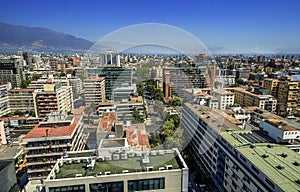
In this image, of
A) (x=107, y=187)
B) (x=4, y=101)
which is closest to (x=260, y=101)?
(x=107, y=187)

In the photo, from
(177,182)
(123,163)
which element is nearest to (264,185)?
(177,182)

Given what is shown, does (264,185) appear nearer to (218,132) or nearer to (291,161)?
(291,161)

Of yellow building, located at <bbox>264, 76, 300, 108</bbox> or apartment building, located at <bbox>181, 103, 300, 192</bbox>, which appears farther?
yellow building, located at <bbox>264, 76, 300, 108</bbox>

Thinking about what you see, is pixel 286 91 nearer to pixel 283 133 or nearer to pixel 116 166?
pixel 283 133

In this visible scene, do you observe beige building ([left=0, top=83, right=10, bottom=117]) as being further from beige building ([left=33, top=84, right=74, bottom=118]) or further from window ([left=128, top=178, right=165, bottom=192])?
window ([left=128, top=178, right=165, bottom=192])

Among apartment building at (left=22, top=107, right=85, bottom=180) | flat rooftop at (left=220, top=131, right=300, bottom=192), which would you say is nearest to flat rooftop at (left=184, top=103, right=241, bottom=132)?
flat rooftop at (left=220, top=131, right=300, bottom=192)

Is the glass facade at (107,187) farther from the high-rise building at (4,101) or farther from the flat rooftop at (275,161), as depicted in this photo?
the high-rise building at (4,101)

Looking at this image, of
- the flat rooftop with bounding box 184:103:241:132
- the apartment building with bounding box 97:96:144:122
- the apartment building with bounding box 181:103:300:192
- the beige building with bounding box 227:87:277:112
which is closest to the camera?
the apartment building with bounding box 181:103:300:192
